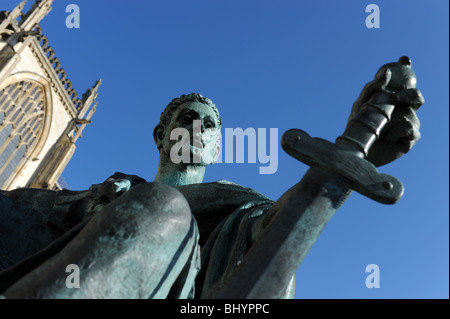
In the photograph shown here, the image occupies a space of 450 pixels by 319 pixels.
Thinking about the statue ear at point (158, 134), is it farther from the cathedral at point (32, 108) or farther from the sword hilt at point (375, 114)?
the cathedral at point (32, 108)

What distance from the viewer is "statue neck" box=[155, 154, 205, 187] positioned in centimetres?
259

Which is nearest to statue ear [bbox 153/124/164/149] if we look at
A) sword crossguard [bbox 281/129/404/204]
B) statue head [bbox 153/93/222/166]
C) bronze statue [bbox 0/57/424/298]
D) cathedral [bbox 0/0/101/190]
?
statue head [bbox 153/93/222/166]

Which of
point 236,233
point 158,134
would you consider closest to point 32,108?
point 158,134

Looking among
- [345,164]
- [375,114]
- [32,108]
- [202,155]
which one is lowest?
[345,164]

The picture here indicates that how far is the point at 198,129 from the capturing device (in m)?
2.61

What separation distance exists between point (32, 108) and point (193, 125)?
2240cm

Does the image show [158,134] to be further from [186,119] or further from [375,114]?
[375,114]

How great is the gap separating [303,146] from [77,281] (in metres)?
0.78

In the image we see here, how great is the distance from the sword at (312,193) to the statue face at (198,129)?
1303 millimetres

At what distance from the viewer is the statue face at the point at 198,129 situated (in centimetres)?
260

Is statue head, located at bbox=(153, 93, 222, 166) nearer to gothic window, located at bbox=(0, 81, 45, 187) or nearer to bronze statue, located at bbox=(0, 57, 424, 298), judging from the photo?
bronze statue, located at bbox=(0, 57, 424, 298)
